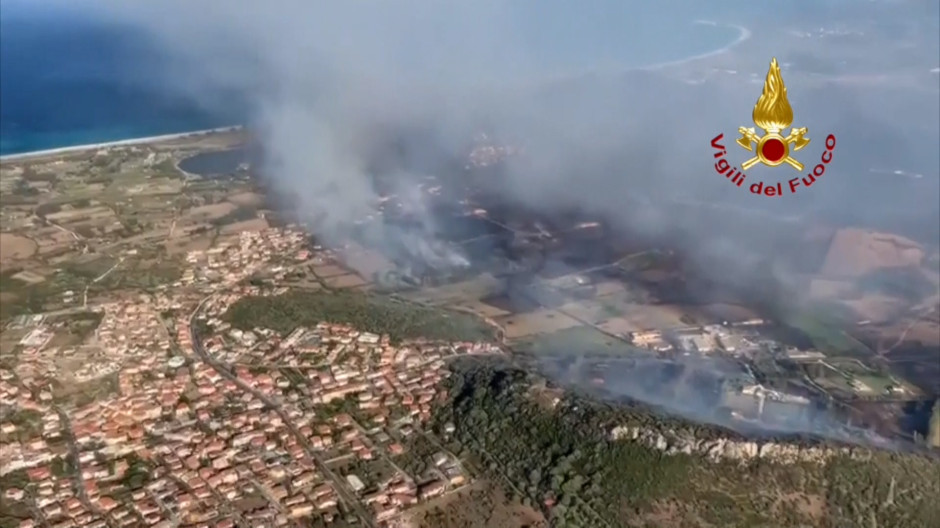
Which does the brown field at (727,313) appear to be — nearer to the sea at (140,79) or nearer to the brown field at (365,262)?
the brown field at (365,262)

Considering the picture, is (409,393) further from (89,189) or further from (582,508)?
(89,189)

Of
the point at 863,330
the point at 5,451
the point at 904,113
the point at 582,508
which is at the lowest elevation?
the point at 5,451

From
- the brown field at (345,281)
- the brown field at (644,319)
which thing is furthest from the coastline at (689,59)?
the brown field at (345,281)

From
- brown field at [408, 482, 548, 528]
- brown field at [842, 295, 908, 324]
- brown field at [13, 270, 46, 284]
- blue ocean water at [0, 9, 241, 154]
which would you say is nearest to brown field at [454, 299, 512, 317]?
brown field at [408, 482, 548, 528]

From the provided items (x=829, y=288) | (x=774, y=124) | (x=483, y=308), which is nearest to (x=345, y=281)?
(x=483, y=308)

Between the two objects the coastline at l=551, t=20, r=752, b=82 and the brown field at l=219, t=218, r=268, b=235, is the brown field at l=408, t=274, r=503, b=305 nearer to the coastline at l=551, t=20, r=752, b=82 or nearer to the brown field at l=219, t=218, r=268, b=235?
the brown field at l=219, t=218, r=268, b=235

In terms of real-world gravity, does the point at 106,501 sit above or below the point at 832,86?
below

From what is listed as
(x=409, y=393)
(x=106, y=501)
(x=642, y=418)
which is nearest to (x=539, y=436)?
(x=642, y=418)
